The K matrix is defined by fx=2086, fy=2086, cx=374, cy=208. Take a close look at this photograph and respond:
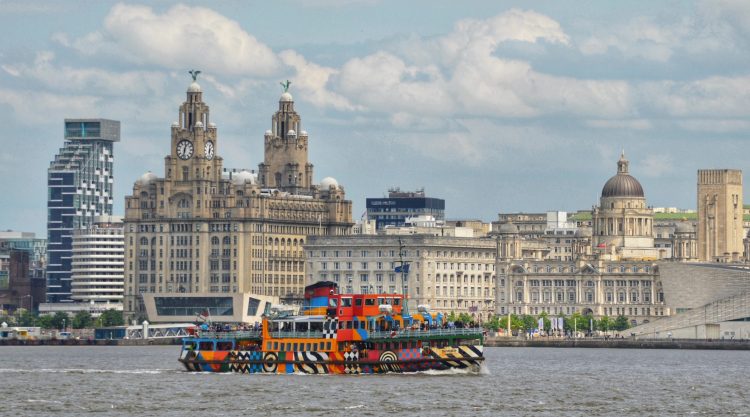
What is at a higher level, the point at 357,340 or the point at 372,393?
the point at 357,340

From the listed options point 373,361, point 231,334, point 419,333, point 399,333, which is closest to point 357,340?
point 373,361

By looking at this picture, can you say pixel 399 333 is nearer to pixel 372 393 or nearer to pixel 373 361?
pixel 373 361

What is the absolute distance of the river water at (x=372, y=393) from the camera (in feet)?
416

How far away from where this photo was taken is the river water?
4990 inches

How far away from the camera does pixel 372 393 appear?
136750 mm

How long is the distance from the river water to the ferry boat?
1.50 m

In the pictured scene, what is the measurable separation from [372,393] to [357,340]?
634 inches

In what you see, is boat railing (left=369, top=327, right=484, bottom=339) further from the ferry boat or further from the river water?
the river water

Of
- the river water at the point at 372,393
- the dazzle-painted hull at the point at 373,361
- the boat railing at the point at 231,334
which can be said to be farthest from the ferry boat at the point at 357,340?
the river water at the point at 372,393

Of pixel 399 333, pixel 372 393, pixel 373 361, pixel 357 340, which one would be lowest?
pixel 372 393

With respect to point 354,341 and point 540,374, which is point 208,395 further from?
point 540,374

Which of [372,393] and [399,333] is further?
[399,333]

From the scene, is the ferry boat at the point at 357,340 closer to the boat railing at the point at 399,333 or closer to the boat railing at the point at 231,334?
the boat railing at the point at 399,333

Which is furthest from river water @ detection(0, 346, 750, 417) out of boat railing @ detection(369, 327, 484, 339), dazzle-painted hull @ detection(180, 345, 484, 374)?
boat railing @ detection(369, 327, 484, 339)
